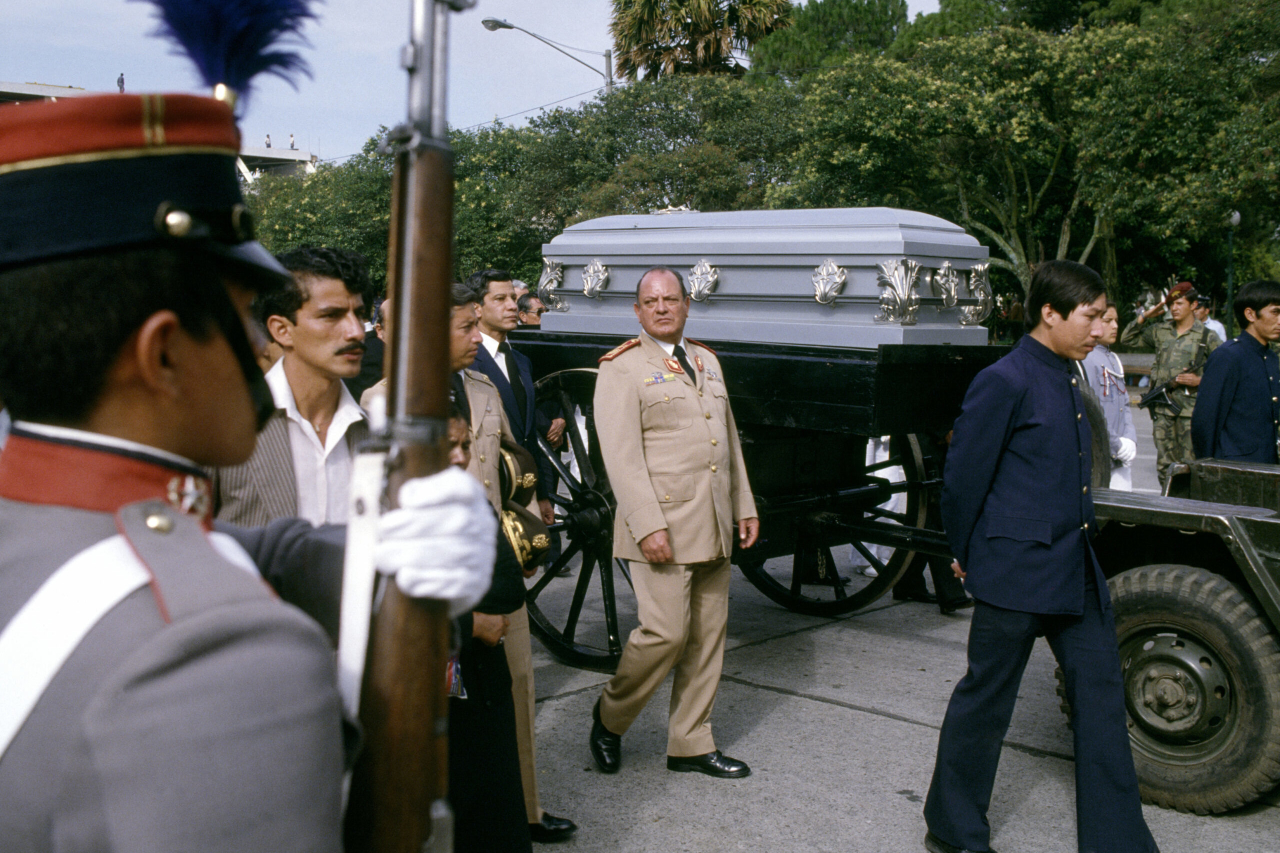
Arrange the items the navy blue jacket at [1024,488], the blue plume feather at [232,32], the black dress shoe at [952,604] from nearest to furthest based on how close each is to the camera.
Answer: the blue plume feather at [232,32], the navy blue jacket at [1024,488], the black dress shoe at [952,604]

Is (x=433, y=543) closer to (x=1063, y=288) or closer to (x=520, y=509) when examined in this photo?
(x=520, y=509)

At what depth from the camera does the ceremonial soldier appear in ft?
2.89

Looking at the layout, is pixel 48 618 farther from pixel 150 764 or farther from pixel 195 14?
pixel 195 14

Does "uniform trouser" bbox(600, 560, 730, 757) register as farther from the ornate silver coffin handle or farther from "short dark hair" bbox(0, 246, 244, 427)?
"short dark hair" bbox(0, 246, 244, 427)

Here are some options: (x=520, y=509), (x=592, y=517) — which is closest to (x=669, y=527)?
(x=520, y=509)

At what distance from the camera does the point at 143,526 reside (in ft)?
3.26

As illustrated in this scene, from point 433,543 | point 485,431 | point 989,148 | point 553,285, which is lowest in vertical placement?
point 485,431

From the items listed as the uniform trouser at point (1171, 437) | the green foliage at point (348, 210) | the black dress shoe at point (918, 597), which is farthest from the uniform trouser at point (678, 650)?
the green foliage at point (348, 210)

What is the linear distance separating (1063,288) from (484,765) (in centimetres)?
219

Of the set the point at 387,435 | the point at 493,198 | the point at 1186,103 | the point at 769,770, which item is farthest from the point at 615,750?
the point at 493,198

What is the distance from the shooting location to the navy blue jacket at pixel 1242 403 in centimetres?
507

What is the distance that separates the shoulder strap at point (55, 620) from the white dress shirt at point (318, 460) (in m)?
1.49

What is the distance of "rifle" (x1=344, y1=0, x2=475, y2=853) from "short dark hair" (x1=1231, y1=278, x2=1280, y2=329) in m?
4.89

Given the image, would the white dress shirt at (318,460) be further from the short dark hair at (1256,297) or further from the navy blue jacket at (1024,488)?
the short dark hair at (1256,297)
